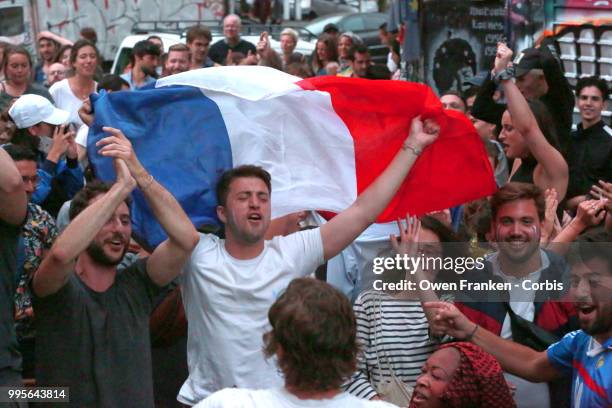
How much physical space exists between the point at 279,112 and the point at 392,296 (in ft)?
3.57

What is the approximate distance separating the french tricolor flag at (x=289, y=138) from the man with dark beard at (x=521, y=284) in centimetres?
27

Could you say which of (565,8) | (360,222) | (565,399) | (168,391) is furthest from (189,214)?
(565,8)

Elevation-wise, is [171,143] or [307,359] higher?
[171,143]

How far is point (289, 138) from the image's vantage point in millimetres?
6316

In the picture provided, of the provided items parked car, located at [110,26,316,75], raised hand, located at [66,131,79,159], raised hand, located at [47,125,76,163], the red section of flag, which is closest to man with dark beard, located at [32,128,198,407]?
the red section of flag

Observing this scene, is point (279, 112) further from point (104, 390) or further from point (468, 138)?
point (104, 390)

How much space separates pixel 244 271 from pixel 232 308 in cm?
17

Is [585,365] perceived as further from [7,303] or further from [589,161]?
[589,161]

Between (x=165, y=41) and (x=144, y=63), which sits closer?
(x=144, y=63)

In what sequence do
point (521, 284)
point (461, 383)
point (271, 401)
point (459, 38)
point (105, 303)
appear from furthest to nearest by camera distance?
point (459, 38) < point (521, 284) < point (105, 303) < point (461, 383) < point (271, 401)

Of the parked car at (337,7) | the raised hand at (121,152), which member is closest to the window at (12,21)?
the parked car at (337,7)

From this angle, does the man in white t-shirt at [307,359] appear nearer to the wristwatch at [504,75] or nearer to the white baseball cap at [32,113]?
the wristwatch at [504,75]

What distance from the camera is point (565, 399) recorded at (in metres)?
5.79

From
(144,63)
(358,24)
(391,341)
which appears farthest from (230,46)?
(358,24)
